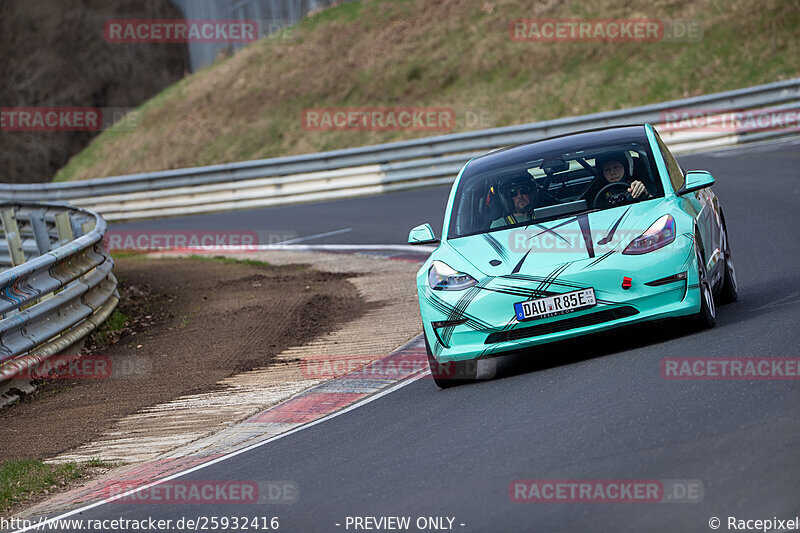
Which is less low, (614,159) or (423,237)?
(614,159)

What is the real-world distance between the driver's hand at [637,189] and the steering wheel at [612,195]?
1.0 inches

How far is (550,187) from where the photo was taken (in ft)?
27.4

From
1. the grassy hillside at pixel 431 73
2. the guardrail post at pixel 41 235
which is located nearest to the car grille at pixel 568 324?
the guardrail post at pixel 41 235

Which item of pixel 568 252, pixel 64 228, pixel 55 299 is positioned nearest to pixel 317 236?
pixel 64 228

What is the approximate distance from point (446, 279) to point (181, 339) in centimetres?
456

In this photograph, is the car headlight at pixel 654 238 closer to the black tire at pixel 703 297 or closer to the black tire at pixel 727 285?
the black tire at pixel 703 297

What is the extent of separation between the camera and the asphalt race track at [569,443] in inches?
185

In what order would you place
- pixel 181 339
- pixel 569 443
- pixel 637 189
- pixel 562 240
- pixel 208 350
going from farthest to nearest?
1. pixel 181 339
2. pixel 208 350
3. pixel 637 189
4. pixel 562 240
5. pixel 569 443

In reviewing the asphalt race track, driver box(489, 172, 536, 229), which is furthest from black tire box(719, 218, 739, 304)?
driver box(489, 172, 536, 229)

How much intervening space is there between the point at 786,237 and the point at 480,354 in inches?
210

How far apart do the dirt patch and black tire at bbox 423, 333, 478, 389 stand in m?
2.28

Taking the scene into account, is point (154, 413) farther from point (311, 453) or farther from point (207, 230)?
point (207, 230)

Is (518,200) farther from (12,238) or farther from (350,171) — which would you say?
(350,171)

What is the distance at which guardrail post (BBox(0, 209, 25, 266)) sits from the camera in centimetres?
1545
